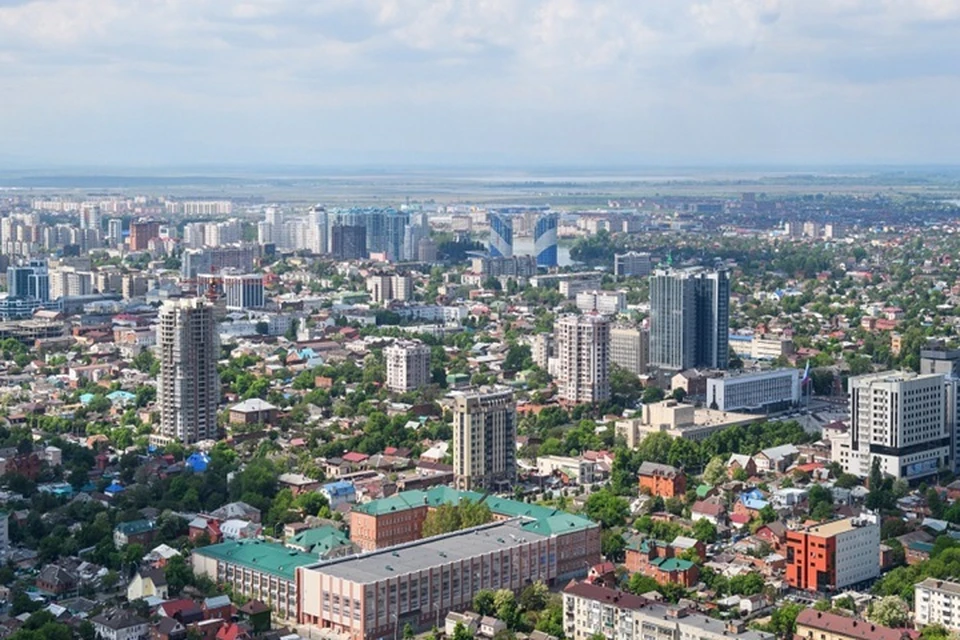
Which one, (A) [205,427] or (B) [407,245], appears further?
(B) [407,245]

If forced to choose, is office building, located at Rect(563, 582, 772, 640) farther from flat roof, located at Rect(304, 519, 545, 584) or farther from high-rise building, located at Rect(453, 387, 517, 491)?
high-rise building, located at Rect(453, 387, 517, 491)

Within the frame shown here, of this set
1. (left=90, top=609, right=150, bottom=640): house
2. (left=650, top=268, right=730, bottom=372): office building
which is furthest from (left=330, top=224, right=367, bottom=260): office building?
(left=90, top=609, right=150, bottom=640): house

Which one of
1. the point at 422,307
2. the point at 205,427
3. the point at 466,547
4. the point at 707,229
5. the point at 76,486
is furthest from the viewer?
the point at 707,229

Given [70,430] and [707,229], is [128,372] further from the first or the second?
[707,229]

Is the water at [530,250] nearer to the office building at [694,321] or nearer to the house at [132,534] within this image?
the office building at [694,321]

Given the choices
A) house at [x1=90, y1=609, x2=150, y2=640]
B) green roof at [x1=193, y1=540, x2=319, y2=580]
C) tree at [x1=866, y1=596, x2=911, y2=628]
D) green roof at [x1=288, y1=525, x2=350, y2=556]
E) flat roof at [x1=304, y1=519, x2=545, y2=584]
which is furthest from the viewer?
green roof at [x1=288, y1=525, x2=350, y2=556]

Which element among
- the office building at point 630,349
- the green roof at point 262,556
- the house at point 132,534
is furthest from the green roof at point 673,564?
the office building at point 630,349

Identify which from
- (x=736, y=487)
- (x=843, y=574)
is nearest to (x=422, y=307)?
(x=736, y=487)

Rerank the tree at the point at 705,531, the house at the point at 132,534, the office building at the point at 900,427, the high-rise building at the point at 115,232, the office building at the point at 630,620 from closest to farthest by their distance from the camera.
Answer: the office building at the point at 630,620 < the house at the point at 132,534 < the tree at the point at 705,531 < the office building at the point at 900,427 < the high-rise building at the point at 115,232
